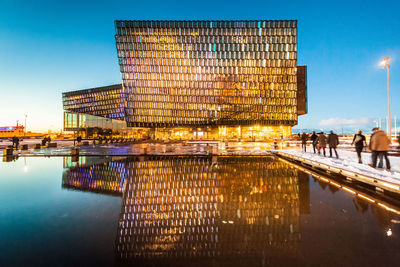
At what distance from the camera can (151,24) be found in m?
57.1

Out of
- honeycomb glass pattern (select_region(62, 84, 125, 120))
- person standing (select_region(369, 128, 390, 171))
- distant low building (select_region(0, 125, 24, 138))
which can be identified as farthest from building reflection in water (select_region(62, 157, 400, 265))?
distant low building (select_region(0, 125, 24, 138))

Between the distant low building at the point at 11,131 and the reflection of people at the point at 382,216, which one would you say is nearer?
the reflection of people at the point at 382,216

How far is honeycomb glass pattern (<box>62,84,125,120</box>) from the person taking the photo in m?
81.9

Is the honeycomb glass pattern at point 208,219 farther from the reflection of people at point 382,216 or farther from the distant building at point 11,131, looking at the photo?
the distant building at point 11,131

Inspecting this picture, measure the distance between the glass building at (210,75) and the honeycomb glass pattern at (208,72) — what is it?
272 mm

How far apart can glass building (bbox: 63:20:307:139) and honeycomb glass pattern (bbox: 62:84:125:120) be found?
24.6 m

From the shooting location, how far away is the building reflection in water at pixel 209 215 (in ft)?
10.7

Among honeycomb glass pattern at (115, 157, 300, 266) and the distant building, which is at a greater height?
the distant building

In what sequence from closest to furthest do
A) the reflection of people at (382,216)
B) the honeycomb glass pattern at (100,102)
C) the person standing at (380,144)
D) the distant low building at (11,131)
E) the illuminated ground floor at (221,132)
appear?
the reflection of people at (382,216) < the person standing at (380,144) < the illuminated ground floor at (221,132) < the honeycomb glass pattern at (100,102) < the distant low building at (11,131)

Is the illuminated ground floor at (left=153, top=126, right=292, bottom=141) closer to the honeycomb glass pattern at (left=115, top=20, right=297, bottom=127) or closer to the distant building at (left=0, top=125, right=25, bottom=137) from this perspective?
the honeycomb glass pattern at (left=115, top=20, right=297, bottom=127)

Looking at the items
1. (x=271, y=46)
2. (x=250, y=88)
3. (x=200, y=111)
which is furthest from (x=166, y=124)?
(x=271, y=46)

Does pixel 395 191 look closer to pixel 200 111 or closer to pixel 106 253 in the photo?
pixel 106 253

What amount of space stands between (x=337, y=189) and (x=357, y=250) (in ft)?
13.6

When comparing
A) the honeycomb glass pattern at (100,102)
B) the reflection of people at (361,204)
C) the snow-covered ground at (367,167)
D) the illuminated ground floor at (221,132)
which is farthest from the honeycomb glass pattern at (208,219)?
the honeycomb glass pattern at (100,102)
